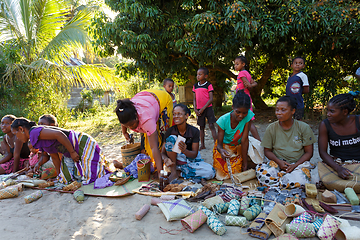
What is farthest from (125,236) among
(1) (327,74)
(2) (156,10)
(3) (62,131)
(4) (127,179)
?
(1) (327,74)

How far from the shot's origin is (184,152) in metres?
3.18

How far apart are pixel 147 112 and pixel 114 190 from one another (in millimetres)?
1100

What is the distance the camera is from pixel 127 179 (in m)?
3.26

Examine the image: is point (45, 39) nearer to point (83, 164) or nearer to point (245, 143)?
point (83, 164)

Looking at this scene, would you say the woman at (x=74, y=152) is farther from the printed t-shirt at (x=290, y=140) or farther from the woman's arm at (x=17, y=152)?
the printed t-shirt at (x=290, y=140)

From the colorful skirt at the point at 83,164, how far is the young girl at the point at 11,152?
3.41ft

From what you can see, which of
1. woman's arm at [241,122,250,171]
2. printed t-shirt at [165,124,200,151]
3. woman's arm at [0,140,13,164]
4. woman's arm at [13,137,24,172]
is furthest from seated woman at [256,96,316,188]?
woman's arm at [0,140,13,164]

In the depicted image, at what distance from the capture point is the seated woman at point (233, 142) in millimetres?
3129

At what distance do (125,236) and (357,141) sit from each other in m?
2.70

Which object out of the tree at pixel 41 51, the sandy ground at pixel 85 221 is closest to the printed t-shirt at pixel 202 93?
the sandy ground at pixel 85 221

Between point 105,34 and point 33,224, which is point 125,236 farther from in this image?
point 105,34

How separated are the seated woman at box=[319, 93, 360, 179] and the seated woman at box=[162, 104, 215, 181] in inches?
56.9

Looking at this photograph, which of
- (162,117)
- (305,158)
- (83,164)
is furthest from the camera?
(162,117)

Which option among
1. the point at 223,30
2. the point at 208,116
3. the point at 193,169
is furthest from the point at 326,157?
the point at 223,30
